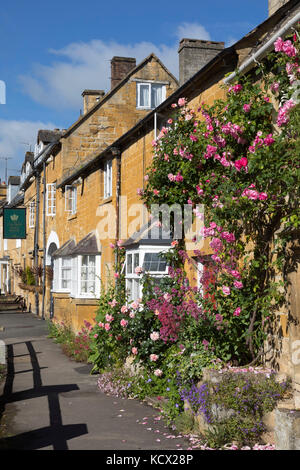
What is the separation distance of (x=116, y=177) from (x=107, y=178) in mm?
1643

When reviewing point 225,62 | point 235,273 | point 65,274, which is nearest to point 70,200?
point 65,274

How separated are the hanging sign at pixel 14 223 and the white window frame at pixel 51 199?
199 inches

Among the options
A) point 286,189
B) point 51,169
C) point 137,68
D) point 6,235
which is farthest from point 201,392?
point 6,235

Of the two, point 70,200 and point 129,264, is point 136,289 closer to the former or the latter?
point 129,264

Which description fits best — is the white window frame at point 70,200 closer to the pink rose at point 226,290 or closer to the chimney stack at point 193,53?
the chimney stack at point 193,53

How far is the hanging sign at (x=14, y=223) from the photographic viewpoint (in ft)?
98.1

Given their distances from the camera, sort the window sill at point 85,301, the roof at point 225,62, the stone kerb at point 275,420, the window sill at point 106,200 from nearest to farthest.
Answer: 1. the stone kerb at point 275,420
2. the roof at point 225,62
3. the window sill at point 106,200
4. the window sill at point 85,301

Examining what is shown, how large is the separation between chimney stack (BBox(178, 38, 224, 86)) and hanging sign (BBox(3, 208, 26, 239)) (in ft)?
58.2

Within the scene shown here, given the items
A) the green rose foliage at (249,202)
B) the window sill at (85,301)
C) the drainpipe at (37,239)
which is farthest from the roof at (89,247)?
the drainpipe at (37,239)

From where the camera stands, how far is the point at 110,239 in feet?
48.3

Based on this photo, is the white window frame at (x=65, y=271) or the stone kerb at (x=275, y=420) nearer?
the stone kerb at (x=275, y=420)

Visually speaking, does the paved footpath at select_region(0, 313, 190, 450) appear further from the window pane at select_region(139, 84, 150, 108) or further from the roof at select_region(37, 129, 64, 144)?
the roof at select_region(37, 129, 64, 144)

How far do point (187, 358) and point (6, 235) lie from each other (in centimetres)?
2394
